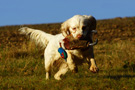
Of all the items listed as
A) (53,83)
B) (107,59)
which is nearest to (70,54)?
(53,83)

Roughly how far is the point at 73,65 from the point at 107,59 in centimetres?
334

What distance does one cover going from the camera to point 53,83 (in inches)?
241

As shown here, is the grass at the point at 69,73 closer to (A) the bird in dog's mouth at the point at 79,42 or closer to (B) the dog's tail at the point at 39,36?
(A) the bird in dog's mouth at the point at 79,42

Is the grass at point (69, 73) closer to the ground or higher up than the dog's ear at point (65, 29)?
closer to the ground

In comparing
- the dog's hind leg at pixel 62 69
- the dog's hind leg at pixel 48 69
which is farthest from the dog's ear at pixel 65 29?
the dog's hind leg at pixel 48 69

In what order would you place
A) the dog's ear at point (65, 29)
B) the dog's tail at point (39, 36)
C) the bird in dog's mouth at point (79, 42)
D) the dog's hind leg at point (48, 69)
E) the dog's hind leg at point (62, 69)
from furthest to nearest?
1. the dog's tail at point (39, 36)
2. the dog's hind leg at point (48, 69)
3. the dog's hind leg at point (62, 69)
4. the dog's ear at point (65, 29)
5. the bird in dog's mouth at point (79, 42)

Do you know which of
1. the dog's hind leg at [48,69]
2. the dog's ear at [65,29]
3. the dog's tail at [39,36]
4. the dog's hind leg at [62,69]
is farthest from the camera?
the dog's tail at [39,36]

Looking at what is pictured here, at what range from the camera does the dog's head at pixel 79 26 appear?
580cm

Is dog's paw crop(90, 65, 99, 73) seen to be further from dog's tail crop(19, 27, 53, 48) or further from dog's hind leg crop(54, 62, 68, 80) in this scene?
dog's tail crop(19, 27, 53, 48)

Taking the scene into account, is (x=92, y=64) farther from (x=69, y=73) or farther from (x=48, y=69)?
(x=69, y=73)

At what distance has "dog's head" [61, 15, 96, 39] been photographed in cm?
580

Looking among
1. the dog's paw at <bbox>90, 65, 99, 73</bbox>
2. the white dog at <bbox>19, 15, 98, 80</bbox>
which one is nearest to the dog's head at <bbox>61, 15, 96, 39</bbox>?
the white dog at <bbox>19, 15, 98, 80</bbox>

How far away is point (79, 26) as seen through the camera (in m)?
5.81

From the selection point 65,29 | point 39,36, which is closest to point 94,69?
point 65,29
